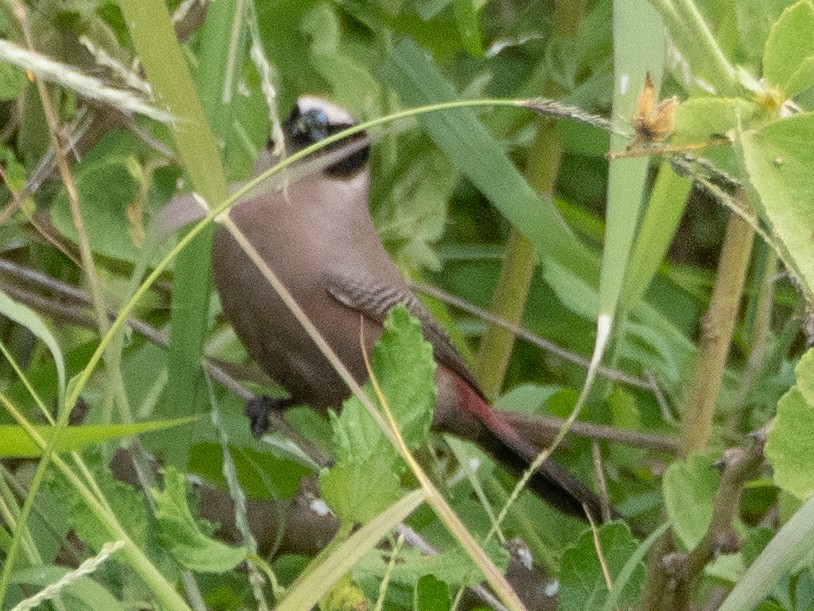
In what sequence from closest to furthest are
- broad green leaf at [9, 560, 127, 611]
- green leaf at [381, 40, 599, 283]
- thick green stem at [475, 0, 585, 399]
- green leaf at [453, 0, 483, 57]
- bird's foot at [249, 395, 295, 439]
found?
1. broad green leaf at [9, 560, 127, 611]
2. green leaf at [453, 0, 483, 57]
3. green leaf at [381, 40, 599, 283]
4. bird's foot at [249, 395, 295, 439]
5. thick green stem at [475, 0, 585, 399]

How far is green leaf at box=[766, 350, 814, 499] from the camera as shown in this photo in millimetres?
1036

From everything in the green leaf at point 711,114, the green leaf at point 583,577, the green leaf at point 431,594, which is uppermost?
the green leaf at point 711,114

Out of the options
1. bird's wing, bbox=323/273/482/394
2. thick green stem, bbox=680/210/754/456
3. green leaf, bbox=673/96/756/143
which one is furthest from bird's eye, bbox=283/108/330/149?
green leaf, bbox=673/96/756/143

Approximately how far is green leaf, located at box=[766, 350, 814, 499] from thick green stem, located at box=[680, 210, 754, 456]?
0.76 m

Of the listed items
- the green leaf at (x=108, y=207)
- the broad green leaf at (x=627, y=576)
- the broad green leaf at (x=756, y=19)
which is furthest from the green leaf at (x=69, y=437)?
the green leaf at (x=108, y=207)

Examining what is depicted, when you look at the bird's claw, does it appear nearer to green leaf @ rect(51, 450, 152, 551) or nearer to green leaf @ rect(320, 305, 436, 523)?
green leaf @ rect(51, 450, 152, 551)

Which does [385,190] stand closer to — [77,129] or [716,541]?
[77,129]

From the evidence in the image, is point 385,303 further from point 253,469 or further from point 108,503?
point 108,503

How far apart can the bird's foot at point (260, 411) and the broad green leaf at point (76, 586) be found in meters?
0.81

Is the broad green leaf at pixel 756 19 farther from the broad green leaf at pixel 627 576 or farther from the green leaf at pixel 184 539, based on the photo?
the green leaf at pixel 184 539

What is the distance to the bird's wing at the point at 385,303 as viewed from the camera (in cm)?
222

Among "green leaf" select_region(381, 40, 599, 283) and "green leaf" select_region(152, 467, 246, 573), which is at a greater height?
"green leaf" select_region(381, 40, 599, 283)

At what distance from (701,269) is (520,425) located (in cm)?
97

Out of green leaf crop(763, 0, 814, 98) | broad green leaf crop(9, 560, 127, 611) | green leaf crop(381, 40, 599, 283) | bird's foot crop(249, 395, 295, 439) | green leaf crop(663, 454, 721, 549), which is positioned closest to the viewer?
green leaf crop(763, 0, 814, 98)
